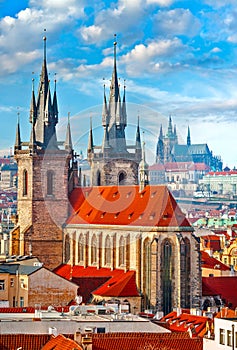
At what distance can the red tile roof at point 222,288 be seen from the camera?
8356 cm

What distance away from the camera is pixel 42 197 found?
99.6m

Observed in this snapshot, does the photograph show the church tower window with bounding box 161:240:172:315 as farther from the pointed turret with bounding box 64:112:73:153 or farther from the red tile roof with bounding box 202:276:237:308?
the pointed turret with bounding box 64:112:73:153

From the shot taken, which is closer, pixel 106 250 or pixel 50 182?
pixel 106 250

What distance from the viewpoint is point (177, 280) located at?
8194 centimetres

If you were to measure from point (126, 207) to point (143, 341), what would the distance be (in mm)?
44834

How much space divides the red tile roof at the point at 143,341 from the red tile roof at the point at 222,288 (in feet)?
118

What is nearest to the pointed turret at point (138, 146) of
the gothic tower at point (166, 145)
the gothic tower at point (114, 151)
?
the gothic tower at point (114, 151)

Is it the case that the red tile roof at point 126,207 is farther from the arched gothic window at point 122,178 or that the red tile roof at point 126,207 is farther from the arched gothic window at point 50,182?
the arched gothic window at point 122,178

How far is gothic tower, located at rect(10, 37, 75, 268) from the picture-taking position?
9862 cm

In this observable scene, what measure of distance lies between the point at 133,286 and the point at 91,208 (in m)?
14.6

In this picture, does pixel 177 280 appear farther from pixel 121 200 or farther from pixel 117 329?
pixel 117 329

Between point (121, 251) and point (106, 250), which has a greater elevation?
point (106, 250)

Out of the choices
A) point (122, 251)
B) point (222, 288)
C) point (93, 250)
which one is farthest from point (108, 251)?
point (222, 288)

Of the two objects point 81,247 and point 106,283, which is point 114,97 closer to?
point 81,247
